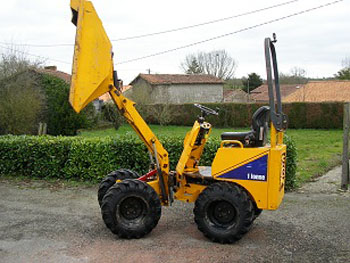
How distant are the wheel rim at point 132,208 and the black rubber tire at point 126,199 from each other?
0.03 meters

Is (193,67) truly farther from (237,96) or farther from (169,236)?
(169,236)

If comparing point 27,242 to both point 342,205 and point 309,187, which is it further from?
point 309,187

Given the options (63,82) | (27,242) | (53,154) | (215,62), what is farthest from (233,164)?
(215,62)

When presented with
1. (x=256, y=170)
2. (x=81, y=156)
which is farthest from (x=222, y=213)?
(x=81, y=156)

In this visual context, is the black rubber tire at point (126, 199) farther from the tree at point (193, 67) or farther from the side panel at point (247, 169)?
the tree at point (193, 67)

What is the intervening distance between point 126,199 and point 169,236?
2.79 feet

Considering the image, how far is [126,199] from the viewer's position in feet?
18.6

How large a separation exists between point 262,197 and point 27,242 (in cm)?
338

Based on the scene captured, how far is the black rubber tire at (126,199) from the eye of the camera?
5578mm

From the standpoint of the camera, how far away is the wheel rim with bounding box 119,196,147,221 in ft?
18.7

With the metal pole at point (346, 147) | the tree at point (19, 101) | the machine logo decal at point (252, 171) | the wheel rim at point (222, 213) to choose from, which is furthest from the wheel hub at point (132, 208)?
the tree at point (19, 101)

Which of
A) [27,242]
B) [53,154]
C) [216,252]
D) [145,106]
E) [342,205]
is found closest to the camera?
[216,252]

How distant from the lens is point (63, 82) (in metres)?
23.7

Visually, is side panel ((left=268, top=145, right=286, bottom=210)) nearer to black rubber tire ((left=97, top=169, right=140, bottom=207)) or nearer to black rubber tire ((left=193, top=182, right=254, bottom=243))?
black rubber tire ((left=193, top=182, right=254, bottom=243))
